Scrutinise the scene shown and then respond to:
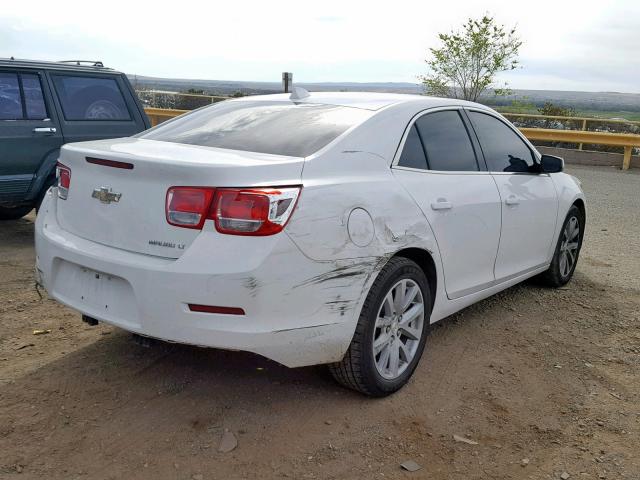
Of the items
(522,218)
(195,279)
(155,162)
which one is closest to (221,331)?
(195,279)

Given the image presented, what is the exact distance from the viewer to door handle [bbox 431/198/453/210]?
12.4ft

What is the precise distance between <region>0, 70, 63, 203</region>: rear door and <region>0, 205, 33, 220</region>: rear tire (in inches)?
40.3

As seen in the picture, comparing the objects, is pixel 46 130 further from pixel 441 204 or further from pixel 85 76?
pixel 441 204

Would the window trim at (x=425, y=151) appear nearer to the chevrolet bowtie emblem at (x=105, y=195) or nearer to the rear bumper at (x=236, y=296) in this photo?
the rear bumper at (x=236, y=296)

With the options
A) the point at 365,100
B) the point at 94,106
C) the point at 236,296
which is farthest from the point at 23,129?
the point at 236,296

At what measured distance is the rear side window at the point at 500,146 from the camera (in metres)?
4.58

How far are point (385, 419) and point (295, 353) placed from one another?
64 centimetres

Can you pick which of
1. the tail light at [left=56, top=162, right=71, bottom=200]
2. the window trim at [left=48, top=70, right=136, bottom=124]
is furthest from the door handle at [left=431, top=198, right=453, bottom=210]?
the window trim at [left=48, top=70, right=136, bottom=124]

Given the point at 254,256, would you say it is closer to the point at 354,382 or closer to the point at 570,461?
the point at 354,382

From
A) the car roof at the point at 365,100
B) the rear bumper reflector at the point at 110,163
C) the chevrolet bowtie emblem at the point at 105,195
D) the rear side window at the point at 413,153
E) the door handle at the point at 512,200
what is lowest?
the door handle at the point at 512,200

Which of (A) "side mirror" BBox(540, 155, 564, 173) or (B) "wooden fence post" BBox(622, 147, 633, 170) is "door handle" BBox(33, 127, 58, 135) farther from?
(B) "wooden fence post" BBox(622, 147, 633, 170)

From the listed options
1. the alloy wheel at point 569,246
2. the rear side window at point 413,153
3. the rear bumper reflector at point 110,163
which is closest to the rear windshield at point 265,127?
the rear side window at point 413,153

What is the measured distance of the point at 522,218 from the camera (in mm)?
4734

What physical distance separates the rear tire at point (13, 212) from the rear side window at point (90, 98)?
4.27 ft
